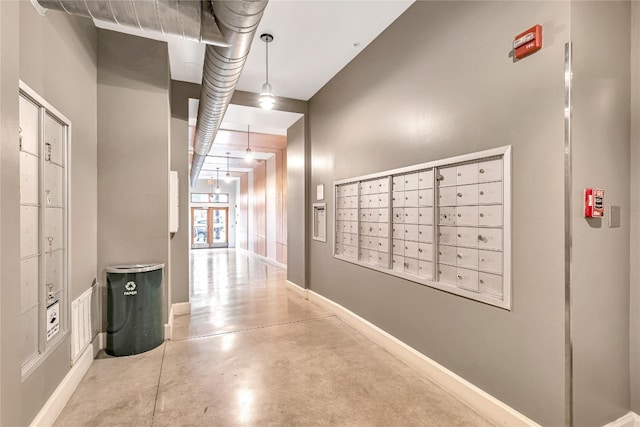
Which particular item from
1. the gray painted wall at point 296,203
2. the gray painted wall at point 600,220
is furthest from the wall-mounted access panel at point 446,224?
the gray painted wall at point 296,203

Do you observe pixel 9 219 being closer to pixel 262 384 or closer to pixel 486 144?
pixel 262 384

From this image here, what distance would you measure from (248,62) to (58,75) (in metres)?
2.12

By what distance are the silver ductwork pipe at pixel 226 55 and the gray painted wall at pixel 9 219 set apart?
112cm

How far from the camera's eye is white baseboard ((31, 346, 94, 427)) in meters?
1.98

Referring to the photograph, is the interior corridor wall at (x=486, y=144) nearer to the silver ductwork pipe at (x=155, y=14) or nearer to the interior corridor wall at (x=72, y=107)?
the silver ductwork pipe at (x=155, y=14)

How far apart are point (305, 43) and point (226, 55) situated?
1.23 meters

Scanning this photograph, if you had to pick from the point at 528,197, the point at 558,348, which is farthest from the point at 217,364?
the point at 528,197

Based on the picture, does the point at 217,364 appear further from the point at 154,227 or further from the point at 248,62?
the point at 248,62

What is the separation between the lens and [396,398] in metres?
2.37

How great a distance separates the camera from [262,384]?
2.56 metres

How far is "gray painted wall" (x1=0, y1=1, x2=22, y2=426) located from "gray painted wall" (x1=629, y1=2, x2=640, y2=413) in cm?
350

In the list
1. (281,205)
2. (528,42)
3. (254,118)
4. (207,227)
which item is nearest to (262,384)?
(528,42)

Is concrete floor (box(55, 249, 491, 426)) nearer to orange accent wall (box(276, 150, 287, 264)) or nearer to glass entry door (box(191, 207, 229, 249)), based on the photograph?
orange accent wall (box(276, 150, 287, 264))

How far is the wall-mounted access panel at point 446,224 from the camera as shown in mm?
2104
